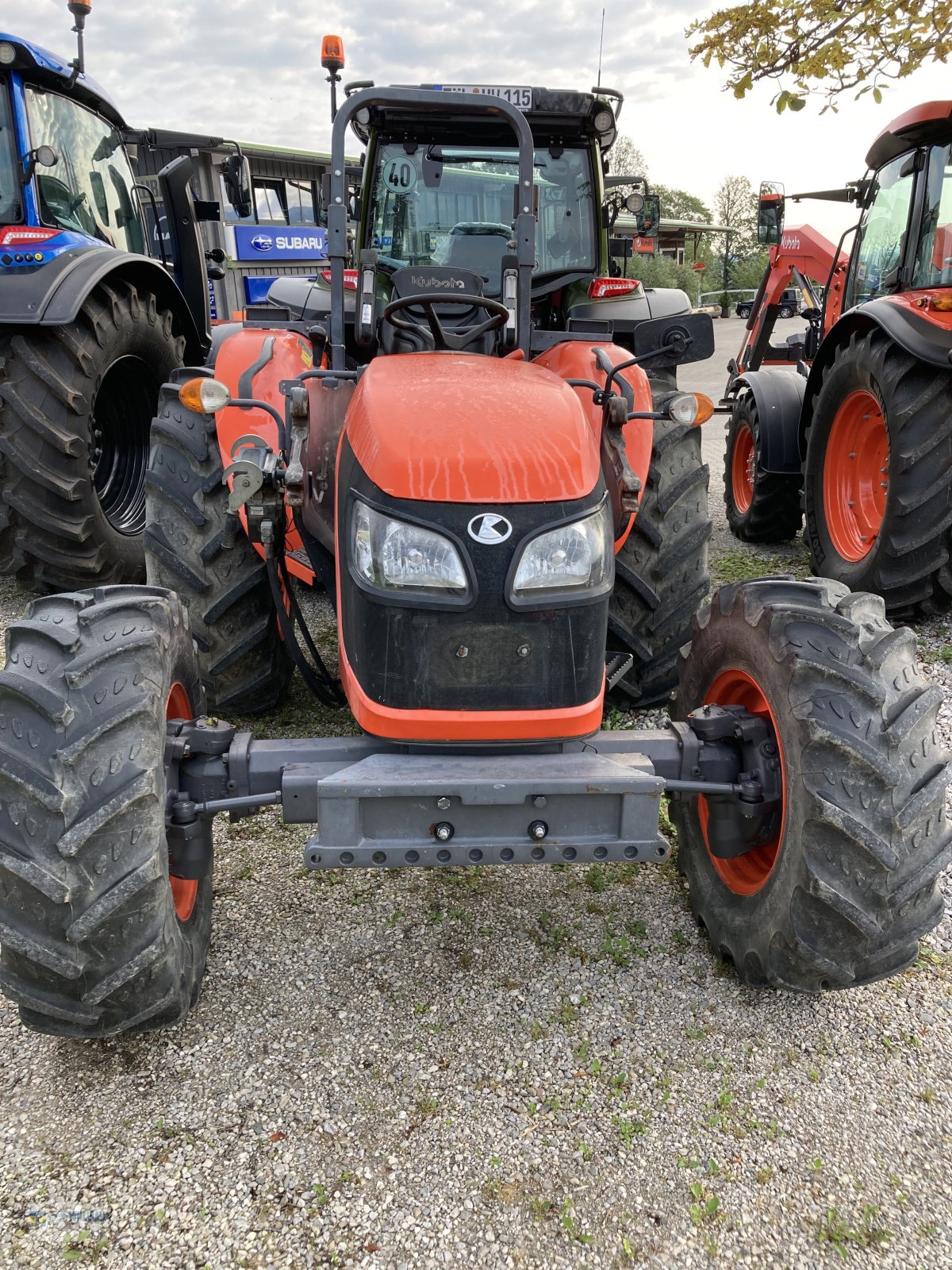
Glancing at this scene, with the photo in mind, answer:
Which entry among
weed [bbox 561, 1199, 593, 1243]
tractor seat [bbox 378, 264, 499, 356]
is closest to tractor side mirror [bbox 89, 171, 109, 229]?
tractor seat [bbox 378, 264, 499, 356]

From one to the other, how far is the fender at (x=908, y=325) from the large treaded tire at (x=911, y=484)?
88 mm

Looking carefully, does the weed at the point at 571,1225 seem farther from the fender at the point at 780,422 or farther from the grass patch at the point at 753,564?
the fender at the point at 780,422

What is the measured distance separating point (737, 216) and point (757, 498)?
39.3 meters

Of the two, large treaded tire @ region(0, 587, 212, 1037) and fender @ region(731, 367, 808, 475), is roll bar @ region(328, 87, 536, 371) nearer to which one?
large treaded tire @ region(0, 587, 212, 1037)

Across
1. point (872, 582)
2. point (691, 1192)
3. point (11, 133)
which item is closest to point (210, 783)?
point (691, 1192)

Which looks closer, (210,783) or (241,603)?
(210,783)

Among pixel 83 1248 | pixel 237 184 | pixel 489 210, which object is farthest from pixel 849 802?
pixel 237 184

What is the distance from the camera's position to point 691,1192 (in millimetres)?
1908

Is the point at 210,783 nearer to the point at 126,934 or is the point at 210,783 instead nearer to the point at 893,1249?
the point at 126,934

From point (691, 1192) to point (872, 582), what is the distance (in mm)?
3529

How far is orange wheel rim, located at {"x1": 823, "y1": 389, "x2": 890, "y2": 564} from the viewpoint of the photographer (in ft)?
17.6

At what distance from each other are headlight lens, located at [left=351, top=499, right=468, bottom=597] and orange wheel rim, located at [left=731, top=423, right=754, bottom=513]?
17.2 ft

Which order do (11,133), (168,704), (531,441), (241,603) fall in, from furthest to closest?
(11,133) → (241,603) → (168,704) → (531,441)

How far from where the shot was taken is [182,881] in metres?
2.44
